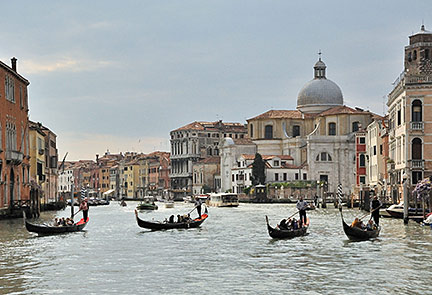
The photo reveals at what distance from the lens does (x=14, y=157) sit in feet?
96.7

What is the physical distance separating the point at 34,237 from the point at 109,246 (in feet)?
10.4

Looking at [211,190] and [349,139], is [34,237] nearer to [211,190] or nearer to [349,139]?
[349,139]

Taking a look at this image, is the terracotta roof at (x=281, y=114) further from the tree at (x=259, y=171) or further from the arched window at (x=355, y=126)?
the tree at (x=259, y=171)

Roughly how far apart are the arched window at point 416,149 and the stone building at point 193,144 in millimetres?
53946

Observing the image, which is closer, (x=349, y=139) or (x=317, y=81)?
(x=349, y=139)

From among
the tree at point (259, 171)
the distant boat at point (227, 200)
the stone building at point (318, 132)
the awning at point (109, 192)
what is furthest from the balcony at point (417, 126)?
the awning at point (109, 192)

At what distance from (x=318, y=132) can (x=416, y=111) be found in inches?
1447

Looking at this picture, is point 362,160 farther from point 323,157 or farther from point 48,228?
point 48,228

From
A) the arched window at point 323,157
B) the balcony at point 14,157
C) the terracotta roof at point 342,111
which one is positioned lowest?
the balcony at point 14,157

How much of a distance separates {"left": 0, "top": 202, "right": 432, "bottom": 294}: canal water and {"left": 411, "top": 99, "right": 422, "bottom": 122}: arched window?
11.9 m

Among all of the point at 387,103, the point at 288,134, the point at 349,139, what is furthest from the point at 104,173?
the point at 387,103

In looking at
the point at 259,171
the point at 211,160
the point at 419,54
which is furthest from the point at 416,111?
the point at 211,160

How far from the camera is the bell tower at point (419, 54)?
122ft

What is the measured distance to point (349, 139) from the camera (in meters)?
68.2
